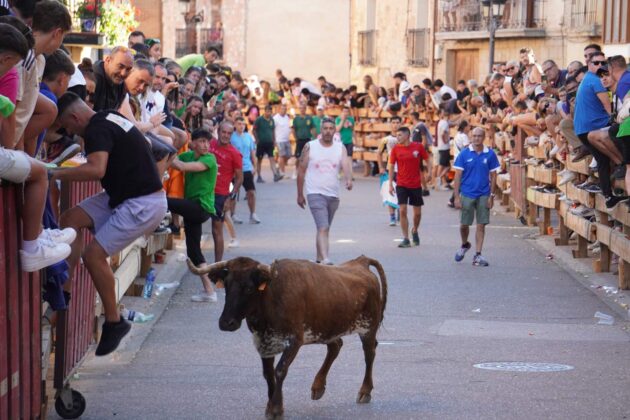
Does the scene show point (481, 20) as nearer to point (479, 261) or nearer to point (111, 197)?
point (479, 261)

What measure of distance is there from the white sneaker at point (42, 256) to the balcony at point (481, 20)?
3719cm

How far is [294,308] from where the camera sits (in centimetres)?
902

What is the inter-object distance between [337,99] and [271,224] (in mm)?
18895

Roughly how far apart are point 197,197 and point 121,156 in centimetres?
660

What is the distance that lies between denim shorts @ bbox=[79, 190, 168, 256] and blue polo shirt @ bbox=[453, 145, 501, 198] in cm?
1071

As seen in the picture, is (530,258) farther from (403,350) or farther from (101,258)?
(101,258)

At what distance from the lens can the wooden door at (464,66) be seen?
154 feet

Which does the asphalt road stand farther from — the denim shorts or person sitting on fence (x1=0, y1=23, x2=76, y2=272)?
person sitting on fence (x1=0, y1=23, x2=76, y2=272)

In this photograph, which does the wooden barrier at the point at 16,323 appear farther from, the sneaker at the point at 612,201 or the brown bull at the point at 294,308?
the sneaker at the point at 612,201

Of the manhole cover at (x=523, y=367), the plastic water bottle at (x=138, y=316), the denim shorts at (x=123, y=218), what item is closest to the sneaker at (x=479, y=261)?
the plastic water bottle at (x=138, y=316)

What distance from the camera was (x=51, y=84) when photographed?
8.30 m

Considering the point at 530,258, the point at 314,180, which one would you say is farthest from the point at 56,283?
the point at 530,258

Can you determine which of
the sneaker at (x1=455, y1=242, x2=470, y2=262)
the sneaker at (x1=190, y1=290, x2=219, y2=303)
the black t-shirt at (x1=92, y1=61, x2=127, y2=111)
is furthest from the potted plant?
the black t-shirt at (x1=92, y1=61, x2=127, y2=111)

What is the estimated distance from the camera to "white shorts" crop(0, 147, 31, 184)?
648cm
